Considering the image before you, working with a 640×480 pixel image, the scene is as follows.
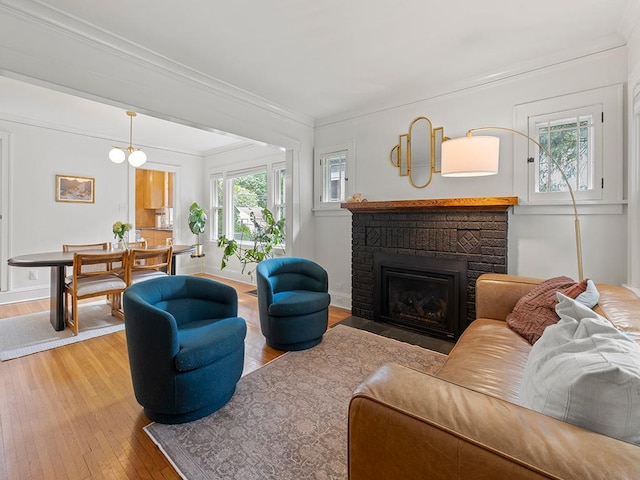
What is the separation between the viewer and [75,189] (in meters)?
4.77

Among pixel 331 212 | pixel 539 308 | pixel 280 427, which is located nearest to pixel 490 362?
pixel 539 308

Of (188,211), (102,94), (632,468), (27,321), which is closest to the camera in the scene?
(632,468)

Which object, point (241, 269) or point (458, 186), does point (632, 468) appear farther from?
point (241, 269)

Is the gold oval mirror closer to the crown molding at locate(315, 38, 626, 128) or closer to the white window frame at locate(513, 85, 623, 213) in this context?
the crown molding at locate(315, 38, 626, 128)

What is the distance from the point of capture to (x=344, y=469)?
1.47 m

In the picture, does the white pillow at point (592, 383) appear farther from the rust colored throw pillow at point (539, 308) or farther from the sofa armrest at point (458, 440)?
the rust colored throw pillow at point (539, 308)

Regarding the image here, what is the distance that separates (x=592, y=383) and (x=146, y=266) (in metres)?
3.97

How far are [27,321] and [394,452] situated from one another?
446 centimetres

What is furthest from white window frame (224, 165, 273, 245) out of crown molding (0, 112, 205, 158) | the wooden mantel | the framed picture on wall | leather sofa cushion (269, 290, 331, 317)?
leather sofa cushion (269, 290, 331, 317)

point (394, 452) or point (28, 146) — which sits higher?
point (28, 146)

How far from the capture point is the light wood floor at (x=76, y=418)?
58.6 inches

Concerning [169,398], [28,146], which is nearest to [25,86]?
[28,146]

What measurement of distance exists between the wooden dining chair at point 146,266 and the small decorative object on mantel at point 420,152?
9.97 ft

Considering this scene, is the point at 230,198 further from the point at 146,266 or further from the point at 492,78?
the point at 492,78
